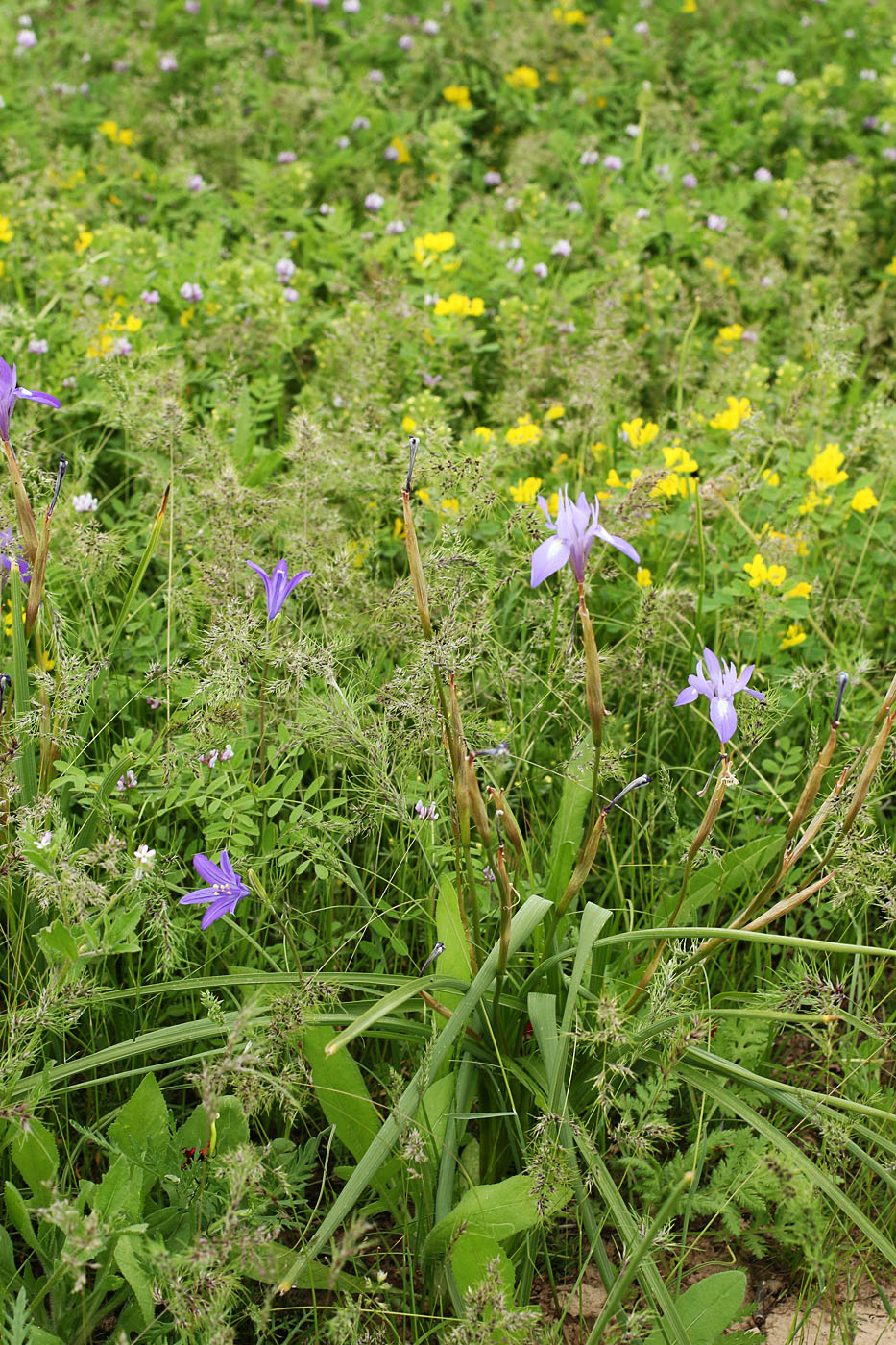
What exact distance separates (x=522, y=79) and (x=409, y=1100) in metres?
4.82

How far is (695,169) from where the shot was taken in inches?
188

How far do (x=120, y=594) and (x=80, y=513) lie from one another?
21 cm

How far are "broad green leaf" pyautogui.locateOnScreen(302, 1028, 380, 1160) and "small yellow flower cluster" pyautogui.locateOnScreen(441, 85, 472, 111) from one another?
438 centimetres

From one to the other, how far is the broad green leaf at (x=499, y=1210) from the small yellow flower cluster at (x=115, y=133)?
13.9 ft

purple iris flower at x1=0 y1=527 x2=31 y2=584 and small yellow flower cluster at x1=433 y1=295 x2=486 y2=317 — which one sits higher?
purple iris flower at x1=0 y1=527 x2=31 y2=584

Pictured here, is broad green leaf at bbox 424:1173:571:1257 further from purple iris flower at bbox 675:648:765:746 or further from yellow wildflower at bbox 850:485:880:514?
yellow wildflower at bbox 850:485:880:514

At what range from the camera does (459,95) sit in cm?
494

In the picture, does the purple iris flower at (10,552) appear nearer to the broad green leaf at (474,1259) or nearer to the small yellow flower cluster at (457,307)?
the broad green leaf at (474,1259)

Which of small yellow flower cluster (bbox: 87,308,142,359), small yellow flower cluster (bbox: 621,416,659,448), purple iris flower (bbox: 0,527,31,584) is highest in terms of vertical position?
purple iris flower (bbox: 0,527,31,584)

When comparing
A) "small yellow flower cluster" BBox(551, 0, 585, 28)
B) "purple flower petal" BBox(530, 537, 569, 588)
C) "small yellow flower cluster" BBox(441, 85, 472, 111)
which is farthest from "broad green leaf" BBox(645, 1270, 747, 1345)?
"small yellow flower cluster" BBox(551, 0, 585, 28)

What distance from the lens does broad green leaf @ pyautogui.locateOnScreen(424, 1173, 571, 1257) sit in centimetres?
149

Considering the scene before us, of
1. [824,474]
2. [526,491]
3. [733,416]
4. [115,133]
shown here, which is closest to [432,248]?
[733,416]

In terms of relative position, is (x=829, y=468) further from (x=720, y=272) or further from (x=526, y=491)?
(x=720, y=272)

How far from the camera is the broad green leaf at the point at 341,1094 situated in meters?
1.66
